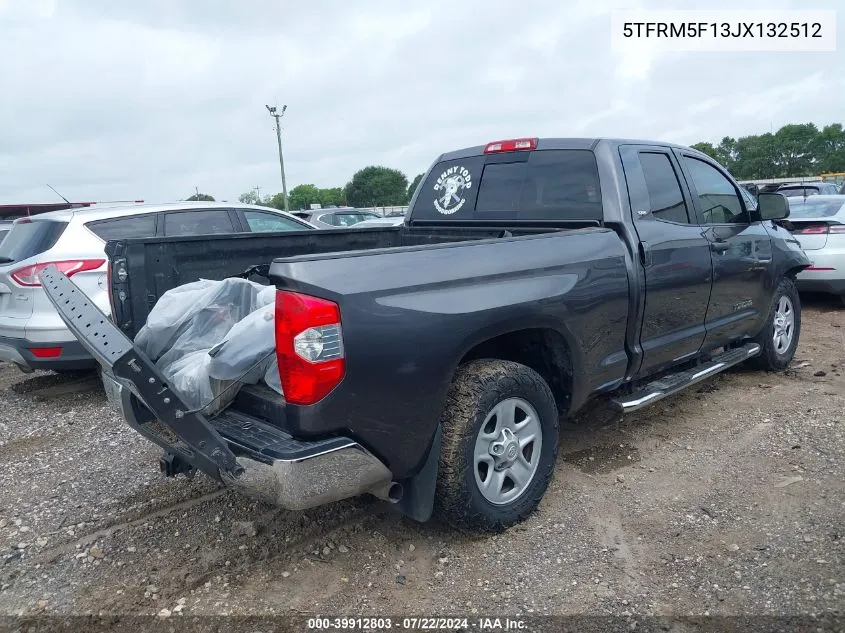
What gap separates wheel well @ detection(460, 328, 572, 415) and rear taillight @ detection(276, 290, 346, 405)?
3.16 ft

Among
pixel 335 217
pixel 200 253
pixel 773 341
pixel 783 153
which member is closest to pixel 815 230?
pixel 773 341

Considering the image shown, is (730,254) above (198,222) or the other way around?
the other way around

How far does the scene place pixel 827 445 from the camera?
4.11 m

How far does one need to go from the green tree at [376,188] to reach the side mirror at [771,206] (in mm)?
66258

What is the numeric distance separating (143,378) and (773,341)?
5086mm

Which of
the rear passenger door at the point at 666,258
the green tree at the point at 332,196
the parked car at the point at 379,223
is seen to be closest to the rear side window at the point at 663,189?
the rear passenger door at the point at 666,258

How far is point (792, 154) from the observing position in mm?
59094

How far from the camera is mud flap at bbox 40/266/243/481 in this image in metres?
2.30

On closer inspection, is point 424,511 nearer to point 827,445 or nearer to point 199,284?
point 199,284

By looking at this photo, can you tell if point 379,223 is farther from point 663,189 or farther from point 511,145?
point 663,189

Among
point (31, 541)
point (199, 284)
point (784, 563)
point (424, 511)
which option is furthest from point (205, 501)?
point (784, 563)

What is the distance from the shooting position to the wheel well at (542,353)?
329 cm

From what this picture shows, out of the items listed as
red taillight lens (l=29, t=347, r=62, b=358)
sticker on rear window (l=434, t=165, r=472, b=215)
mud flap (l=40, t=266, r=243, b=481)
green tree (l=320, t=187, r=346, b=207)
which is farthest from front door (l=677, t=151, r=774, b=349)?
green tree (l=320, t=187, r=346, b=207)

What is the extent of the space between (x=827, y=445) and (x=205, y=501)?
380 cm
